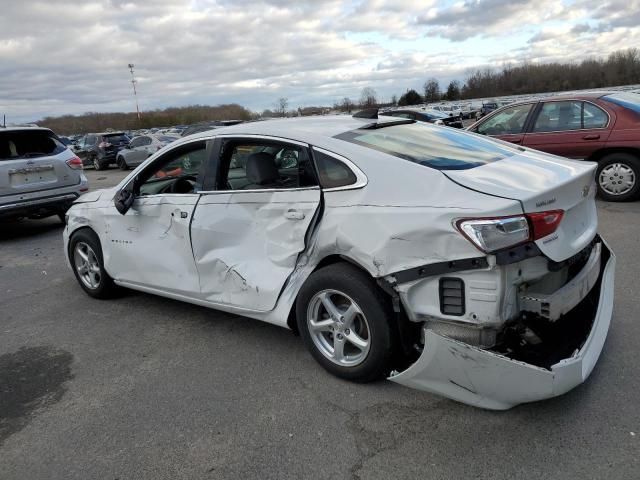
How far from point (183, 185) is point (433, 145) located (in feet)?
6.99

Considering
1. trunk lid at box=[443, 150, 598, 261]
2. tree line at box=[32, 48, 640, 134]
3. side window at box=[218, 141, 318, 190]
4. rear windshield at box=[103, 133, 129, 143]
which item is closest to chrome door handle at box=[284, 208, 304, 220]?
side window at box=[218, 141, 318, 190]

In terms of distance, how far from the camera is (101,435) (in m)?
3.02

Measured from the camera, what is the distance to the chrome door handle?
3.33 m

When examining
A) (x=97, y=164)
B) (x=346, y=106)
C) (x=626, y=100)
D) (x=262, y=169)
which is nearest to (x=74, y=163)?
(x=262, y=169)

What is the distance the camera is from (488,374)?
8.48 feet

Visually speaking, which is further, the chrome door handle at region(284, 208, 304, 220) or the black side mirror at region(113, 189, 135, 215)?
the black side mirror at region(113, 189, 135, 215)

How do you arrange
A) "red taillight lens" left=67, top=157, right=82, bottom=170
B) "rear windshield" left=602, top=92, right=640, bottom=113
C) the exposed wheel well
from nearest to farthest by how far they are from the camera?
the exposed wheel well
"rear windshield" left=602, top=92, right=640, bottom=113
"red taillight lens" left=67, top=157, right=82, bottom=170

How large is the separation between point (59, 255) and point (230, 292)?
4.91 m

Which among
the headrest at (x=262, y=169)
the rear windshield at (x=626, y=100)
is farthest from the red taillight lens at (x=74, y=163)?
the rear windshield at (x=626, y=100)

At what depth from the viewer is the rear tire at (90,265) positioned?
5.11m

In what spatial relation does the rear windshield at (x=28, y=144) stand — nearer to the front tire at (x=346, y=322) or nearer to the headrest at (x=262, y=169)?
the headrest at (x=262, y=169)

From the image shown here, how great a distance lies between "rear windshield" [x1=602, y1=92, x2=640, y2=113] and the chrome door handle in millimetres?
6615

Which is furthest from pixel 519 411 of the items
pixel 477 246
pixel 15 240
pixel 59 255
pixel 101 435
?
pixel 15 240

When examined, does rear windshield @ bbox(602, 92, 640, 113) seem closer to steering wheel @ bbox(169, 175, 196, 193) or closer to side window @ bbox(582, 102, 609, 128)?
side window @ bbox(582, 102, 609, 128)
